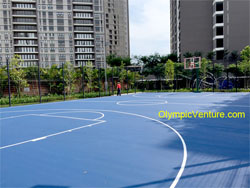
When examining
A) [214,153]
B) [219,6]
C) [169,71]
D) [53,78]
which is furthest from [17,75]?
[219,6]

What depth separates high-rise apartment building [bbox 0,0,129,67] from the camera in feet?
197

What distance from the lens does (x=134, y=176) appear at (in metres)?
3.67

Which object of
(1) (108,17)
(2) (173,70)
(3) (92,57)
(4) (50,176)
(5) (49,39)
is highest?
(1) (108,17)

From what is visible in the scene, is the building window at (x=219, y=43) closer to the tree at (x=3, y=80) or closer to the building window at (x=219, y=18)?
the building window at (x=219, y=18)

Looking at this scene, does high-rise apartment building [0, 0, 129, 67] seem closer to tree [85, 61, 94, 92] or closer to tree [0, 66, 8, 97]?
tree [85, 61, 94, 92]

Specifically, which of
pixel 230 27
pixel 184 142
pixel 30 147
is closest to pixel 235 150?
pixel 184 142

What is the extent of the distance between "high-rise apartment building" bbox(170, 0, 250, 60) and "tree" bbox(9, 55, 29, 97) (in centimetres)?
3789

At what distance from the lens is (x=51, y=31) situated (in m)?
62.5

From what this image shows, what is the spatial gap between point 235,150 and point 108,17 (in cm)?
8968

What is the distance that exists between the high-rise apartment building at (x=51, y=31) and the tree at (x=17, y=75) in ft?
145

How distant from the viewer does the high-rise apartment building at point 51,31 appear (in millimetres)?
60094

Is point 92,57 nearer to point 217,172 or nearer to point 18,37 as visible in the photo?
point 18,37

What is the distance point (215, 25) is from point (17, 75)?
3985 cm

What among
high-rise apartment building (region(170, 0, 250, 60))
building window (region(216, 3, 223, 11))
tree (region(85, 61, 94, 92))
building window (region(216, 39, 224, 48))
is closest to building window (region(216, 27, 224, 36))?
high-rise apartment building (region(170, 0, 250, 60))
